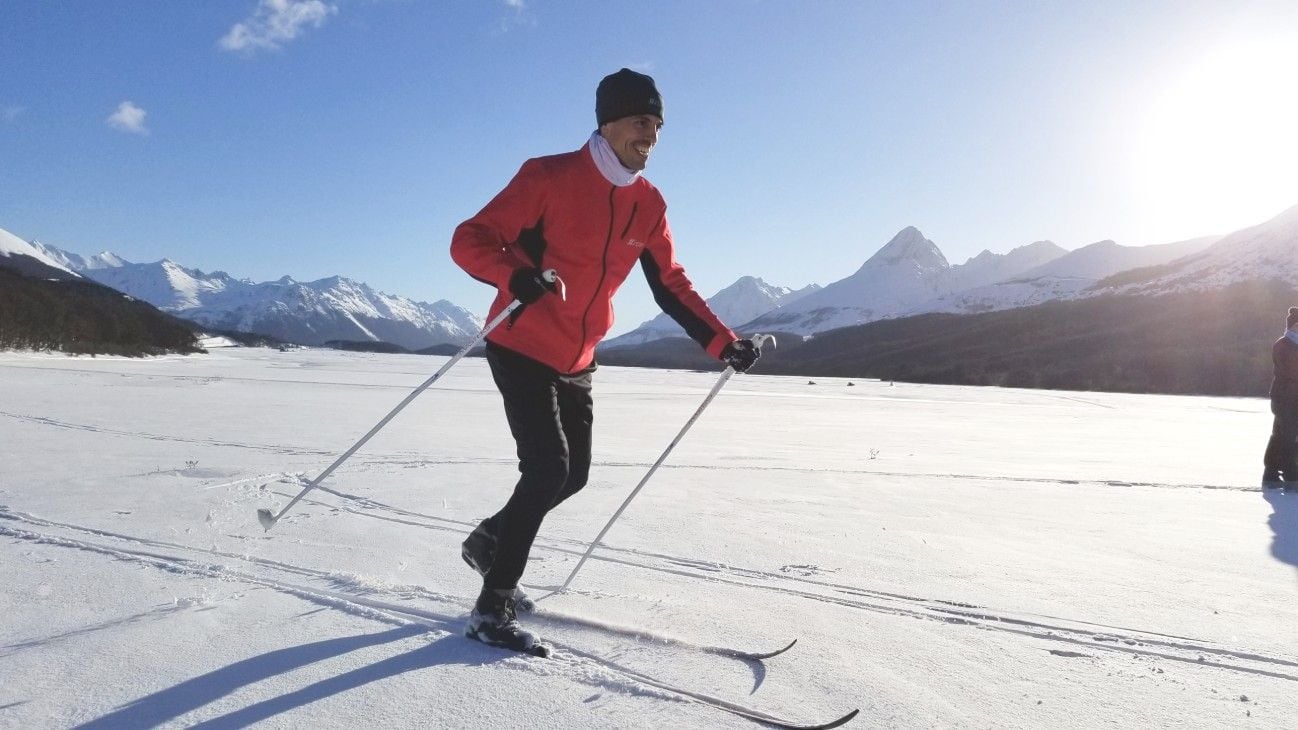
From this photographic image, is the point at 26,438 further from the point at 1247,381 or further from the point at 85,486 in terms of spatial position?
the point at 1247,381

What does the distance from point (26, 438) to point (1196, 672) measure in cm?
964

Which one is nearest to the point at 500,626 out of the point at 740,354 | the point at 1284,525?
the point at 740,354

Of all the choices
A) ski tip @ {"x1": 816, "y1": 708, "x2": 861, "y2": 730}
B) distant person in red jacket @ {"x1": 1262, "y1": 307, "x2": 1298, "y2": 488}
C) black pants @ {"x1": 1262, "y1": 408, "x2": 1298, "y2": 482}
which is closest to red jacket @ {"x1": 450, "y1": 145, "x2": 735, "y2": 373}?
ski tip @ {"x1": 816, "y1": 708, "x2": 861, "y2": 730}

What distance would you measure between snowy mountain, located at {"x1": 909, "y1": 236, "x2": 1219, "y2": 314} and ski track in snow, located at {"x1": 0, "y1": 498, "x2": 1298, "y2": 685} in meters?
132

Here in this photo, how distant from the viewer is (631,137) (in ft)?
9.21

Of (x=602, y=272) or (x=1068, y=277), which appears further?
(x=1068, y=277)

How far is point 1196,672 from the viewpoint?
2459 mm

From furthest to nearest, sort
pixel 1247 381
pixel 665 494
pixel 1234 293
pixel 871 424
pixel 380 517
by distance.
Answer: pixel 1234 293 → pixel 1247 381 → pixel 871 424 → pixel 665 494 → pixel 380 517

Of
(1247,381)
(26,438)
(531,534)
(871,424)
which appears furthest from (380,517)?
(1247,381)

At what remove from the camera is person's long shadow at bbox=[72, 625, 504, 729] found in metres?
1.87

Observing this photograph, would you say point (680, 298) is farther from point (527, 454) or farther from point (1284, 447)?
point (1284, 447)

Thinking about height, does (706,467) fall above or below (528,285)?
below

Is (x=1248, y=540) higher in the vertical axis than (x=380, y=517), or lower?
lower

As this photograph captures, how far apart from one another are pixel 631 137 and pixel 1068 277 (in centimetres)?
17761
